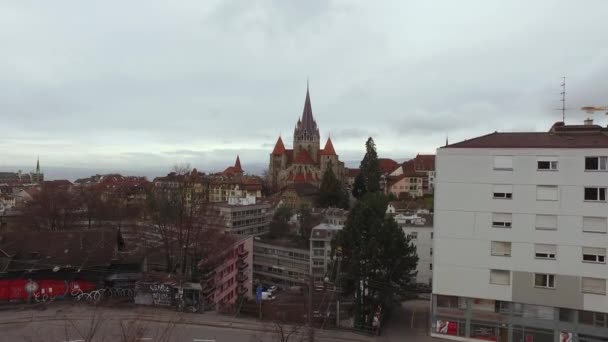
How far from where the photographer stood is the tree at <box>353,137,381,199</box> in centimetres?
8256

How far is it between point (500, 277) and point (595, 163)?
5.87m

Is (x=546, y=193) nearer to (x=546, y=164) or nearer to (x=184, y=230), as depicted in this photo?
(x=546, y=164)

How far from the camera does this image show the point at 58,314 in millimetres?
17531

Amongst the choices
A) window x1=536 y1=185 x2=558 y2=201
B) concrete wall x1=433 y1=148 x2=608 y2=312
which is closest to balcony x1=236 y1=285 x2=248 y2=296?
concrete wall x1=433 y1=148 x2=608 y2=312

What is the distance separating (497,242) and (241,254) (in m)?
21.9

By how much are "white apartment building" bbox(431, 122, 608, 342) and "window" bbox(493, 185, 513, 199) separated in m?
0.04

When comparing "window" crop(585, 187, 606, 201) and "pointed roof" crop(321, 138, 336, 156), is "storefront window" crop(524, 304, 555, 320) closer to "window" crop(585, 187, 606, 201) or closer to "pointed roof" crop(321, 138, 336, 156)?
"window" crop(585, 187, 606, 201)

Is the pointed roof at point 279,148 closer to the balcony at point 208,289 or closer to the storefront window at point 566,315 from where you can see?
the balcony at point 208,289

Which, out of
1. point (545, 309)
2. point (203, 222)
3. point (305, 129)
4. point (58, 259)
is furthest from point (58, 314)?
point (305, 129)

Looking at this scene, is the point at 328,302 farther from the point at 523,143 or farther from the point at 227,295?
the point at 523,143

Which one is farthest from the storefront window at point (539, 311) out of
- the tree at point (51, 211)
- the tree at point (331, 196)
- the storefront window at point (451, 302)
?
the tree at point (331, 196)

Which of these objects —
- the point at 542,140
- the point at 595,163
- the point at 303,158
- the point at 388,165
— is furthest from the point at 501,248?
the point at 388,165

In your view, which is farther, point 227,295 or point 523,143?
point 227,295

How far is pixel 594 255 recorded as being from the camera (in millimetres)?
18094
